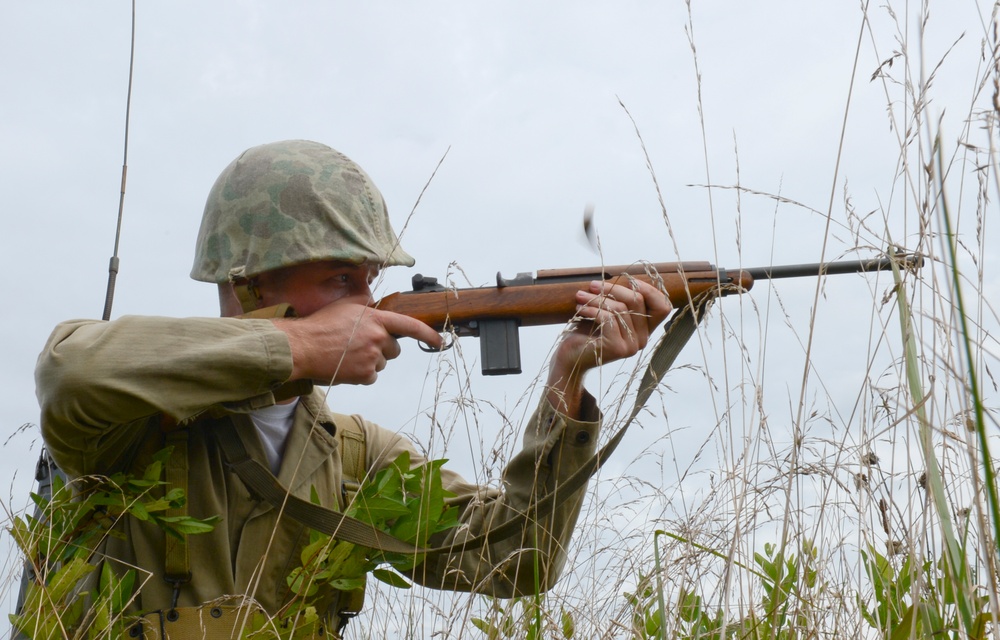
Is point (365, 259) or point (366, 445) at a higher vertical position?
point (365, 259)

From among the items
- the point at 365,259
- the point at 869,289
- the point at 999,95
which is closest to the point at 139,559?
the point at 365,259

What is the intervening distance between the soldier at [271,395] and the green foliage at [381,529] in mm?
101

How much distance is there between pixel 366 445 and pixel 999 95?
7.98 feet

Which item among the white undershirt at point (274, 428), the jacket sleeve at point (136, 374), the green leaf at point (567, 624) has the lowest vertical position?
the green leaf at point (567, 624)

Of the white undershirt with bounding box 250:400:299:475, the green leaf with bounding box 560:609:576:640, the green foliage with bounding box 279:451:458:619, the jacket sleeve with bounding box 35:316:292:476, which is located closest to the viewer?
the green leaf with bounding box 560:609:576:640

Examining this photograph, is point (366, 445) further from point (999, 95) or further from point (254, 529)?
point (999, 95)

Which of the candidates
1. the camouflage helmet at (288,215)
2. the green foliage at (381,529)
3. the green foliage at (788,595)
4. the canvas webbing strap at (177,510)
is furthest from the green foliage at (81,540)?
the green foliage at (788,595)

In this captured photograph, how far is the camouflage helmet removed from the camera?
310 cm

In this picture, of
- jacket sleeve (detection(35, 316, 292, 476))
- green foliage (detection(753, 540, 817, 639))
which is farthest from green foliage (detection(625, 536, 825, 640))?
jacket sleeve (detection(35, 316, 292, 476))

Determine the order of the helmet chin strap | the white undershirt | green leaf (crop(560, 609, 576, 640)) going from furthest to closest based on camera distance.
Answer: the helmet chin strap → the white undershirt → green leaf (crop(560, 609, 576, 640))

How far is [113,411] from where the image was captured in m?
2.38

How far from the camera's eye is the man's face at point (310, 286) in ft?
10.2

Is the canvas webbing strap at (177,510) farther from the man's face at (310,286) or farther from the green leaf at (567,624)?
the green leaf at (567,624)

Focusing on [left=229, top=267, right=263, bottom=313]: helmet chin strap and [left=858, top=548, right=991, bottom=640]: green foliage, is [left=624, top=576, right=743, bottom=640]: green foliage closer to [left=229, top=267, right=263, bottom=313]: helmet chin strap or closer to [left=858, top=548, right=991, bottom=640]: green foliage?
[left=858, top=548, right=991, bottom=640]: green foliage
